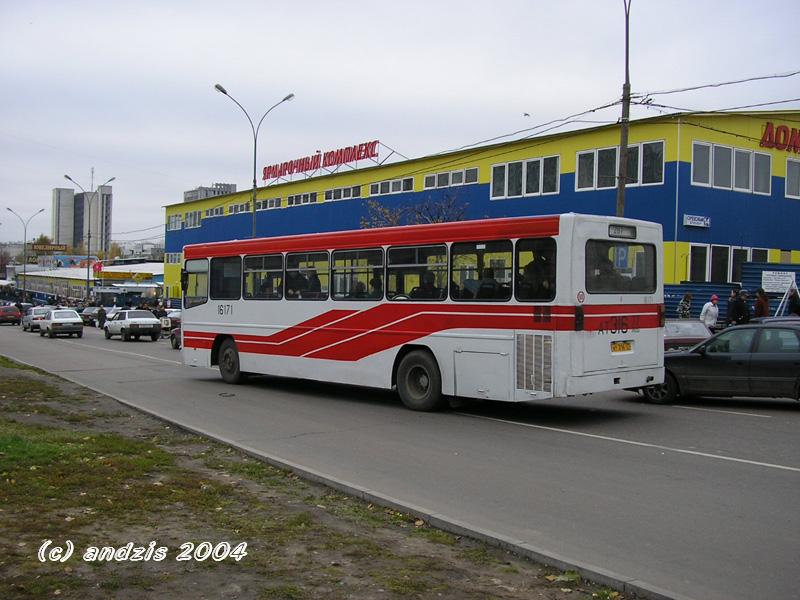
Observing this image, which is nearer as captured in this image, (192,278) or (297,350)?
(297,350)

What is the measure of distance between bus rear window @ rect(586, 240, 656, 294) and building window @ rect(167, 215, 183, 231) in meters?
66.2

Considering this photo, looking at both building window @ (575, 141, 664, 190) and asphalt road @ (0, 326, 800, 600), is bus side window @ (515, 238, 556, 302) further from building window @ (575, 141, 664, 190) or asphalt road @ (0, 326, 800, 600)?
building window @ (575, 141, 664, 190)

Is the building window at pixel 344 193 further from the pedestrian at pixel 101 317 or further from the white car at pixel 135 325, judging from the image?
the pedestrian at pixel 101 317

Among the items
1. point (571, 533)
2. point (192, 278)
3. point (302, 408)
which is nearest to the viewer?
point (571, 533)

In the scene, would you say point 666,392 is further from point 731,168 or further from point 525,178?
point 525,178

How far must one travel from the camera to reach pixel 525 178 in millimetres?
37844

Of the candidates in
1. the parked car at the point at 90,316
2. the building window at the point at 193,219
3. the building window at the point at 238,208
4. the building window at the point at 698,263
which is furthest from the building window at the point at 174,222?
the building window at the point at 698,263

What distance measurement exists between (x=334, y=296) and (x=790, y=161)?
89.7ft

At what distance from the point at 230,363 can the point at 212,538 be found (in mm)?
12368

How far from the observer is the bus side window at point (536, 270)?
1173cm

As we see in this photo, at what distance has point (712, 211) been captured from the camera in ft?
106

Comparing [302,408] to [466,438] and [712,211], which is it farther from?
[712,211]

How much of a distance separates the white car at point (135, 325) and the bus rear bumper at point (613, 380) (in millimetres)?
30420

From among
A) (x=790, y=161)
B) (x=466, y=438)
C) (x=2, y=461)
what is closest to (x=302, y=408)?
(x=466, y=438)
